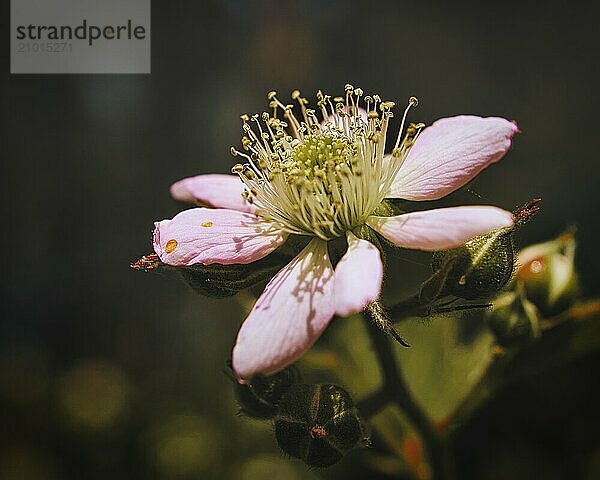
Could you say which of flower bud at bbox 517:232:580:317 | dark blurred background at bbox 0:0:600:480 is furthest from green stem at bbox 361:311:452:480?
dark blurred background at bbox 0:0:600:480

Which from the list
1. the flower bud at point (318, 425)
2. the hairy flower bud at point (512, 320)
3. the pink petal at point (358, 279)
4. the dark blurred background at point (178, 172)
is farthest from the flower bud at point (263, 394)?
the dark blurred background at point (178, 172)

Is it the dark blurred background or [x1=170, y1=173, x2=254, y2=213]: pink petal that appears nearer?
[x1=170, y1=173, x2=254, y2=213]: pink petal

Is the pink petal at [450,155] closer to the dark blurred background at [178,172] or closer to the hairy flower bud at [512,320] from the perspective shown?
the hairy flower bud at [512,320]

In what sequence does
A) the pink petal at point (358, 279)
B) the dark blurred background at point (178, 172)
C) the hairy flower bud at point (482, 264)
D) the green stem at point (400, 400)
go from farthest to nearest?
the dark blurred background at point (178, 172), the green stem at point (400, 400), the hairy flower bud at point (482, 264), the pink petal at point (358, 279)

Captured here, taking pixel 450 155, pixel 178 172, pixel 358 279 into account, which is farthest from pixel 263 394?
pixel 178 172

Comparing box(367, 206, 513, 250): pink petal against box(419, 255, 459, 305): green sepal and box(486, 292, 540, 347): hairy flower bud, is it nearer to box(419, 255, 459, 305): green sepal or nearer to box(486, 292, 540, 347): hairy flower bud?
box(419, 255, 459, 305): green sepal

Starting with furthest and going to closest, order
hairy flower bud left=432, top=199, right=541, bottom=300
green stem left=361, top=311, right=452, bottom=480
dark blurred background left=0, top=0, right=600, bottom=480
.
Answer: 1. dark blurred background left=0, top=0, right=600, bottom=480
2. green stem left=361, top=311, right=452, bottom=480
3. hairy flower bud left=432, top=199, right=541, bottom=300

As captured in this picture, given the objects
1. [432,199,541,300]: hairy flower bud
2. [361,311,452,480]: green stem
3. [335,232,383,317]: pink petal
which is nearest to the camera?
[335,232,383,317]: pink petal

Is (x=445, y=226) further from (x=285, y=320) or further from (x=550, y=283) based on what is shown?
(x=550, y=283)
